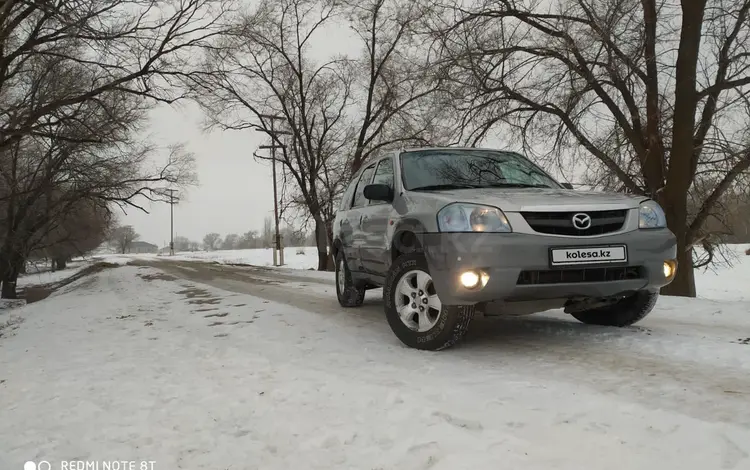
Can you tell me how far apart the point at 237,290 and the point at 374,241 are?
17.0 ft

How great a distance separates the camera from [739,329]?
4531mm

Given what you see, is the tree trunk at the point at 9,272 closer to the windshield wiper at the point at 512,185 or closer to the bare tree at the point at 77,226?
the bare tree at the point at 77,226

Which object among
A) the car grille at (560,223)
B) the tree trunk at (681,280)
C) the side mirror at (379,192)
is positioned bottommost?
the tree trunk at (681,280)

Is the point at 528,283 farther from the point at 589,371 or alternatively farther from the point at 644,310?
the point at 644,310

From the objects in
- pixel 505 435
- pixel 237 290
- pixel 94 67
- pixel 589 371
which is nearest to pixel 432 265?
pixel 589 371

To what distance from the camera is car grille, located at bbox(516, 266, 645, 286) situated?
3.46 meters

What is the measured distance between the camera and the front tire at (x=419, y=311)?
3.71 meters

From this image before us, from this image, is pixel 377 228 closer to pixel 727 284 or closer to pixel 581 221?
pixel 581 221

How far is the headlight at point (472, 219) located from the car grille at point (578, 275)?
1.24ft

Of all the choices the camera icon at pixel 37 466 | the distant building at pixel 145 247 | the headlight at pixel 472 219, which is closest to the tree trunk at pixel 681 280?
the headlight at pixel 472 219

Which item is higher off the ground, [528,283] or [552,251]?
[552,251]

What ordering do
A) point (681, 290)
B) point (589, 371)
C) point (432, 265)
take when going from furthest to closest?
point (681, 290), point (432, 265), point (589, 371)

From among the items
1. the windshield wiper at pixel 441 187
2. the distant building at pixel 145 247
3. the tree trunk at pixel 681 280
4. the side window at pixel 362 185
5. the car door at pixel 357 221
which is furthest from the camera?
the distant building at pixel 145 247

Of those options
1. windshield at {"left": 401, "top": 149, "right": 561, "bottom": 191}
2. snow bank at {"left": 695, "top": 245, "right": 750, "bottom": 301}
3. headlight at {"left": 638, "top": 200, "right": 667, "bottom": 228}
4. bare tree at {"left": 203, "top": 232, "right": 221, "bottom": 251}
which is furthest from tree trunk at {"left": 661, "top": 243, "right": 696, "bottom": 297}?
bare tree at {"left": 203, "top": 232, "right": 221, "bottom": 251}
